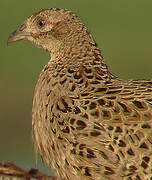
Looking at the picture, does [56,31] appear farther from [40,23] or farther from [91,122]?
[91,122]

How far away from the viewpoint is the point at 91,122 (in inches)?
249

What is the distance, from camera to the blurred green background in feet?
46.6

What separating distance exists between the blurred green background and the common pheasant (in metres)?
4.43

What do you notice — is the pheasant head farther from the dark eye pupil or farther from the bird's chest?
the bird's chest

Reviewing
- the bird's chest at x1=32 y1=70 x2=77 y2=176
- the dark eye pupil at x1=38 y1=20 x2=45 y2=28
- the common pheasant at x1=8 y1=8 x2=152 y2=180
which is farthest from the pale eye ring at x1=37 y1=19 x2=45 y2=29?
the bird's chest at x1=32 y1=70 x2=77 y2=176

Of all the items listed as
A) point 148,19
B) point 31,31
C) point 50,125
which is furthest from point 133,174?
point 148,19

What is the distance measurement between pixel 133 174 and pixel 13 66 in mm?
12043

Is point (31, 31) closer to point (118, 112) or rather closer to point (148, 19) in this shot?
point (118, 112)

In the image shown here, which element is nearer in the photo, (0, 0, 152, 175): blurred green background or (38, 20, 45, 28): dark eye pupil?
(38, 20, 45, 28): dark eye pupil

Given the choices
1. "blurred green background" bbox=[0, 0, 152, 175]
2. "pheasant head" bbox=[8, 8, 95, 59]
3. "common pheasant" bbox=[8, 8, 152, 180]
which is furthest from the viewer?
"blurred green background" bbox=[0, 0, 152, 175]

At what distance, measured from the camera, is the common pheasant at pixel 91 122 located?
245 inches

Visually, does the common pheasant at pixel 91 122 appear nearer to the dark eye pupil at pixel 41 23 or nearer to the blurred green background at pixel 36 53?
the dark eye pupil at pixel 41 23

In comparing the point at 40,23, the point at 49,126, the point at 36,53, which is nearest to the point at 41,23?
the point at 40,23

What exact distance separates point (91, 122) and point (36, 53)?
11997 millimetres
